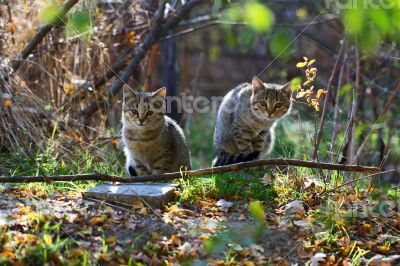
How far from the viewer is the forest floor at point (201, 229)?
3043mm

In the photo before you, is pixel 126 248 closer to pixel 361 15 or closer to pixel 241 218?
pixel 241 218

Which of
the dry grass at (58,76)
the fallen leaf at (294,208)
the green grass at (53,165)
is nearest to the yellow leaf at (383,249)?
the fallen leaf at (294,208)

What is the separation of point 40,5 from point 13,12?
11.5 inches

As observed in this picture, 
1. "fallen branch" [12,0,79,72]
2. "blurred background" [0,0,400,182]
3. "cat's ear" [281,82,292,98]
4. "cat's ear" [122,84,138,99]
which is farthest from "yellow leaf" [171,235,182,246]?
"fallen branch" [12,0,79,72]

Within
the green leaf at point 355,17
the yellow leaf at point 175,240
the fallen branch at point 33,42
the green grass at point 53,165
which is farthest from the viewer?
the fallen branch at point 33,42

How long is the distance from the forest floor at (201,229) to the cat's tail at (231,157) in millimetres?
1022

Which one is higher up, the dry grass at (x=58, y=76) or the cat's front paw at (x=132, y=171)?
the dry grass at (x=58, y=76)

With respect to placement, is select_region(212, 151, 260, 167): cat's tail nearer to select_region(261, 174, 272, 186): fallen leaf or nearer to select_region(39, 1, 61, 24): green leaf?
select_region(261, 174, 272, 186): fallen leaf

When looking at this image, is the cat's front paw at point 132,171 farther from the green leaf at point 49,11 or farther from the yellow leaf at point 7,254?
the yellow leaf at point 7,254

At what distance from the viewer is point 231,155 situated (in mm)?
5543

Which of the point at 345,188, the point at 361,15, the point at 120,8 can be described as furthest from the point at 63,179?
the point at 120,8

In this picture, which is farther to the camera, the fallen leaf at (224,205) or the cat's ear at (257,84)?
the cat's ear at (257,84)


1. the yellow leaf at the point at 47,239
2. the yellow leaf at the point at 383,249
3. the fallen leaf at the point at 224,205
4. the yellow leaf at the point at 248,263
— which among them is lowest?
the yellow leaf at the point at 383,249

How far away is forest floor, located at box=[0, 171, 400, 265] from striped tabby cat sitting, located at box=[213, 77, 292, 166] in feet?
4.02
